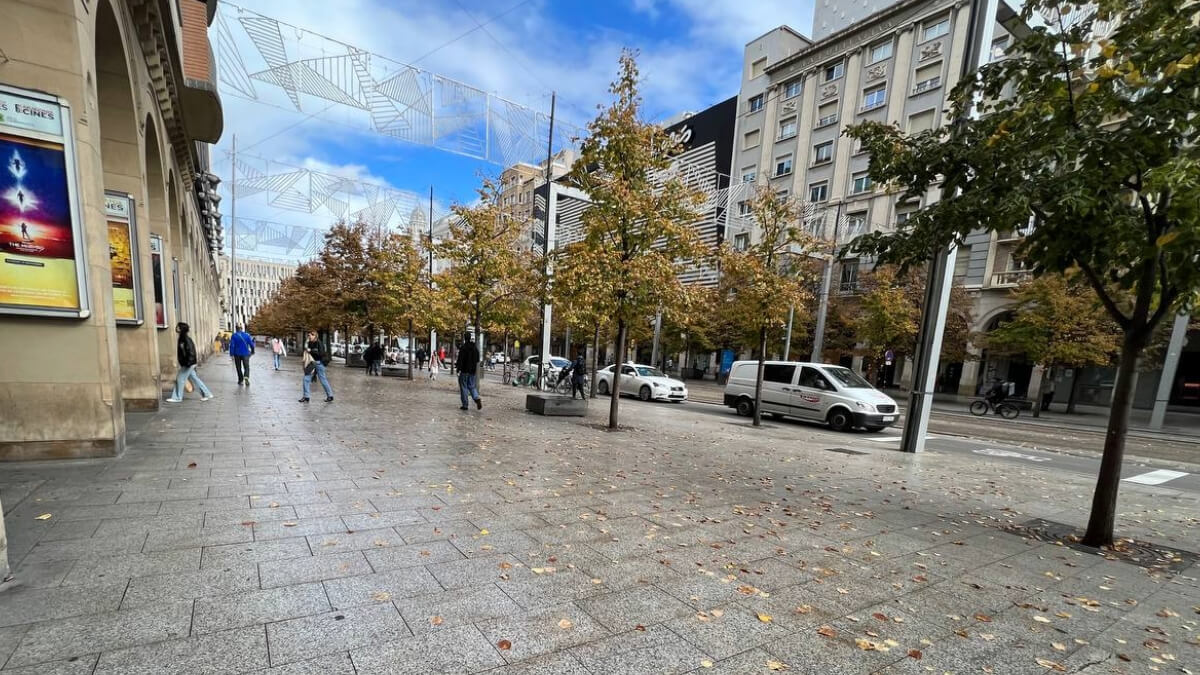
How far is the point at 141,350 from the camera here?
8773mm

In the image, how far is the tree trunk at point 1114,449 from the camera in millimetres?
4754

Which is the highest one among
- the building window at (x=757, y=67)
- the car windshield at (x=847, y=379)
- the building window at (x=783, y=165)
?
the building window at (x=757, y=67)

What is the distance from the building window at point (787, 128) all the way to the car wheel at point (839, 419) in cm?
3296

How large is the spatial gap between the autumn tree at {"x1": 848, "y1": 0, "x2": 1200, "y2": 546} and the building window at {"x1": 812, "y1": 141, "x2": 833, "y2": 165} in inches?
1396

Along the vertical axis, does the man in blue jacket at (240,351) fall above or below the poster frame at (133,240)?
below

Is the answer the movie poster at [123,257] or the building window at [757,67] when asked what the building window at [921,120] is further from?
the movie poster at [123,257]

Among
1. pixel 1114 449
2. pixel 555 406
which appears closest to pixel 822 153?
pixel 555 406

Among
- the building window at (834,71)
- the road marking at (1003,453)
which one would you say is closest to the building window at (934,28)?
the building window at (834,71)

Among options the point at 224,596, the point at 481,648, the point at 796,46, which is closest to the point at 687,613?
the point at 481,648

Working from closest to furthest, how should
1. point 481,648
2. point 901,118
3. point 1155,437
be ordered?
1. point 481,648
2. point 1155,437
3. point 901,118

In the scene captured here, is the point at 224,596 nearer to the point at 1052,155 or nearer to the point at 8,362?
the point at 8,362

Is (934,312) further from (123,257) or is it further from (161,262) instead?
(161,262)

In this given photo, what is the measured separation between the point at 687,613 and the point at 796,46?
Result: 5044 centimetres

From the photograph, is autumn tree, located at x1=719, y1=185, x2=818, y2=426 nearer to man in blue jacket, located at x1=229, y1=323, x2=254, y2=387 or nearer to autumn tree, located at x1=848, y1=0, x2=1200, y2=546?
autumn tree, located at x1=848, y1=0, x2=1200, y2=546
